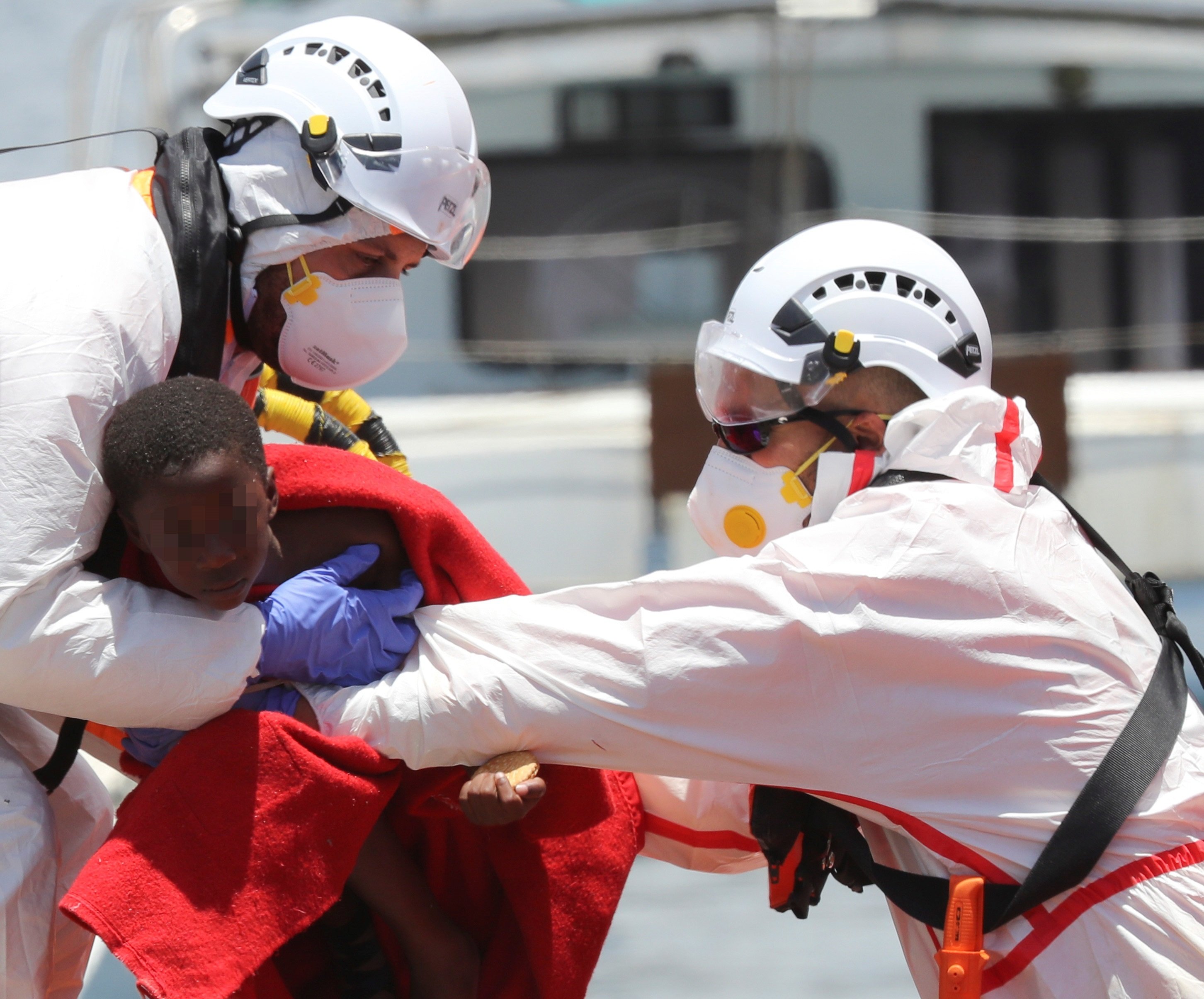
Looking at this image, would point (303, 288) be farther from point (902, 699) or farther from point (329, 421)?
point (902, 699)

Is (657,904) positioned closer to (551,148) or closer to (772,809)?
(772,809)

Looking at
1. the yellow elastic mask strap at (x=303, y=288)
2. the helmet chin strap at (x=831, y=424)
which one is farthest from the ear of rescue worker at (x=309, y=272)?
the helmet chin strap at (x=831, y=424)

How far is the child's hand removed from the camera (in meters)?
1.56

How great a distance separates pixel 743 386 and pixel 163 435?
827mm

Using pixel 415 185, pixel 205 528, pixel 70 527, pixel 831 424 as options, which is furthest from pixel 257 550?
pixel 831 424

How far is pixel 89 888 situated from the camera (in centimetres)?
149

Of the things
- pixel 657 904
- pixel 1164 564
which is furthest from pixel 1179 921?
pixel 1164 564

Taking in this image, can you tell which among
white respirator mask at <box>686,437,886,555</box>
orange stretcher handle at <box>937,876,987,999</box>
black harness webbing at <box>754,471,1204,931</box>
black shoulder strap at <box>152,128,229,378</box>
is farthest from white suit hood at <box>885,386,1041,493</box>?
black shoulder strap at <box>152,128,229,378</box>

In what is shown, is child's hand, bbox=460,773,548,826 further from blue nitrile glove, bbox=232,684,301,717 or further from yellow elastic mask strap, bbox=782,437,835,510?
yellow elastic mask strap, bbox=782,437,835,510

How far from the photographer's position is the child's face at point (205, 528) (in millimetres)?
1502

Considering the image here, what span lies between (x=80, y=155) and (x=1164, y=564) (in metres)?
5.39

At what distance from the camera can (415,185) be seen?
6.49 feet

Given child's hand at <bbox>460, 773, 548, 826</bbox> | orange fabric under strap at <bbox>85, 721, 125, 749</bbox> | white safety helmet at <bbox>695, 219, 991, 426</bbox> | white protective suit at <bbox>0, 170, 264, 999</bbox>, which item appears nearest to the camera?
white protective suit at <bbox>0, 170, 264, 999</bbox>

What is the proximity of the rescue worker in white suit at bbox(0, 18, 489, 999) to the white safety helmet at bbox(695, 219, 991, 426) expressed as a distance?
0.46m
